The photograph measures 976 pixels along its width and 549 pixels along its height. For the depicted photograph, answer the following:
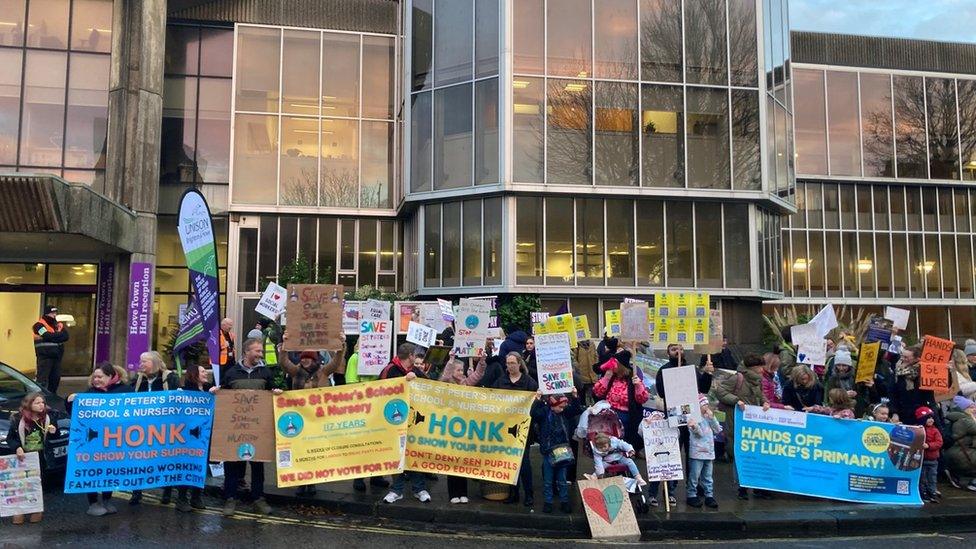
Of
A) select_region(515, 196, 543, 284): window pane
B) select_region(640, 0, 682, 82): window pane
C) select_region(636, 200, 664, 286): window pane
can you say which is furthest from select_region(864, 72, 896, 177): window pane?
select_region(515, 196, 543, 284): window pane

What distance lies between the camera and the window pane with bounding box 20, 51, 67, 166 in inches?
811

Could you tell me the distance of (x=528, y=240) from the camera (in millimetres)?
19547

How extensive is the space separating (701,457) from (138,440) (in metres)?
6.63

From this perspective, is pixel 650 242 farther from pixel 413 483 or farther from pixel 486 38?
pixel 413 483

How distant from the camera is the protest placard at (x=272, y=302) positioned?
39.0 feet

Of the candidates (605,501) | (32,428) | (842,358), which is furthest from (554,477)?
(32,428)

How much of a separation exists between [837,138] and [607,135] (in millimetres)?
13065

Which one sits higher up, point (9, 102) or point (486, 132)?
point (9, 102)

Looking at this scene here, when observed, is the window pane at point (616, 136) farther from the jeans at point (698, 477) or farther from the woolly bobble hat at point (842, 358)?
the jeans at point (698, 477)

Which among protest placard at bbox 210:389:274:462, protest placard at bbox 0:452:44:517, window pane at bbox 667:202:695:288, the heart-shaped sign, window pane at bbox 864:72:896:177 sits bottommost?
the heart-shaped sign

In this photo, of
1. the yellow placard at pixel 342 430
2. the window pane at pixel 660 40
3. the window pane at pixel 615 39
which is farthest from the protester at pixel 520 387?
the window pane at pixel 660 40

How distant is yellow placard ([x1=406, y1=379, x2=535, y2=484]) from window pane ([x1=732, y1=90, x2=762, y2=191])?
14.0 metres

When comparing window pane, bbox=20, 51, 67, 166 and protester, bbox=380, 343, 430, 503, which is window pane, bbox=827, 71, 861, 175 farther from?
window pane, bbox=20, 51, 67, 166

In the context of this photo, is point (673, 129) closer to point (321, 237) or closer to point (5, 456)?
point (321, 237)
